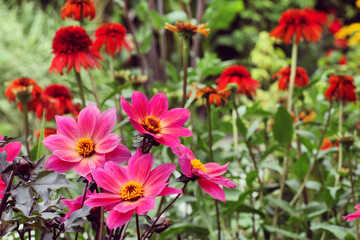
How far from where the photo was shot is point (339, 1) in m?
4.63

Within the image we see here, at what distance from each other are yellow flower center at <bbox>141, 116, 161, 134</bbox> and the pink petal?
0.02 metres

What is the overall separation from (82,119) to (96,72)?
106 inches

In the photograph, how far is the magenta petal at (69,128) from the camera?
351mm

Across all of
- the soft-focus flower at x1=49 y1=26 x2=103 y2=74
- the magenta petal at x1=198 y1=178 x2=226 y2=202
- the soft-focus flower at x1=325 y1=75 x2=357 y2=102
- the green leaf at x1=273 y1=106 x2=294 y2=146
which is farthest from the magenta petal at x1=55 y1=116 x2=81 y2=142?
the soft-focus flower at x1=325 y1=75 x2=357 y2=102

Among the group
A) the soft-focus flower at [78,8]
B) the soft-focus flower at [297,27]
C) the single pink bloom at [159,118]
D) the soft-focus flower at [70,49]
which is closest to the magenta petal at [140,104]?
the single pink bloom at [159,118]

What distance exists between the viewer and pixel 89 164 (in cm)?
33

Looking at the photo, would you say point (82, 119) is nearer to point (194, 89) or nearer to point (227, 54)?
point (194, 89)

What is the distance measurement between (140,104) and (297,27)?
1.91 feet

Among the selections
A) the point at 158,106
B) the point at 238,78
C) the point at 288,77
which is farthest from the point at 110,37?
the point at 158,106

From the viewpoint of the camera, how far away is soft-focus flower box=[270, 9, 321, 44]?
85 centimetres

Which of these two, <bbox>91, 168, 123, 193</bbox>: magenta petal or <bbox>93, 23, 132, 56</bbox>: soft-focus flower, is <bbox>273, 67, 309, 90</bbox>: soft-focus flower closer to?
<bbox>93, 23, 132, 56</bbox>: soft-focus flower

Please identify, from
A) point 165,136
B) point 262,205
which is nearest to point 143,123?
point 165,136

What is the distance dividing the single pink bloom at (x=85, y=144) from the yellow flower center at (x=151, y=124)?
0.08ft

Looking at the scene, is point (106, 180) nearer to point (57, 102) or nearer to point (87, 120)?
point (87, 120)
